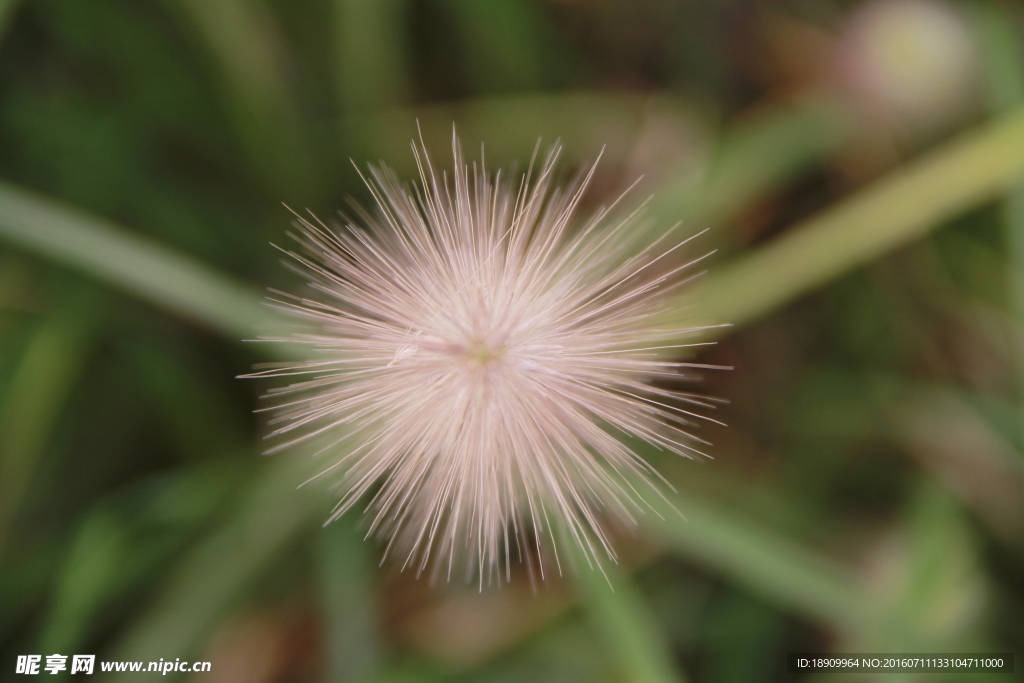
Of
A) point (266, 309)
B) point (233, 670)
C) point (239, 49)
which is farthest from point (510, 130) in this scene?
point (233, 670)

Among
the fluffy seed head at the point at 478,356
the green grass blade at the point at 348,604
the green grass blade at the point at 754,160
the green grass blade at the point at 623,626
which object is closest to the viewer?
the fluffy seed head at the point at 478,356

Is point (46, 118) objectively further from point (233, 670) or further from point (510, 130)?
point (233, 670)

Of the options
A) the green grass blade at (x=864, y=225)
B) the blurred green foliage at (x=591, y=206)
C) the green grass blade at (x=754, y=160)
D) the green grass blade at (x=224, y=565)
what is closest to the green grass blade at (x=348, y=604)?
the blurred green foliage at (x=591, y=206)

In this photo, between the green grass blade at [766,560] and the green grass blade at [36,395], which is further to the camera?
the green grass blade at [36,395]

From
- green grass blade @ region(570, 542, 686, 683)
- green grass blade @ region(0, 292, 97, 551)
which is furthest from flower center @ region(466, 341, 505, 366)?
green grass blade @ region(0, 292, 97, 551)

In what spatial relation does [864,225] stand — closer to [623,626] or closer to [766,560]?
[766,560]

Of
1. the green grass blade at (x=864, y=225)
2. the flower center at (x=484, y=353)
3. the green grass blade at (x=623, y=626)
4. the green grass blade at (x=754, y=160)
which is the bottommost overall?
the green grass blade at (x=623, y=626)

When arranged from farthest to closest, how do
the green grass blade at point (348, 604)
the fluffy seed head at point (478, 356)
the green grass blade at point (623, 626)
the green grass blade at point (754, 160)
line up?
1. the green grass blade at point (754, 160)
2. the green grass blade at point (348, 604)
3. the green grass blade at point (623, 626)
4. the fluffy seed head at point (478, 356)

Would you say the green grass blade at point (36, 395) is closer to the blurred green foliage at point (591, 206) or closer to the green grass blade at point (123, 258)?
the blurred green foliage at point (591, 206)

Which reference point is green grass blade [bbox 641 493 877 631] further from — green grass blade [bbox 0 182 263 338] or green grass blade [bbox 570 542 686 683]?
green grass blade [bbox 0 182 263 338]
